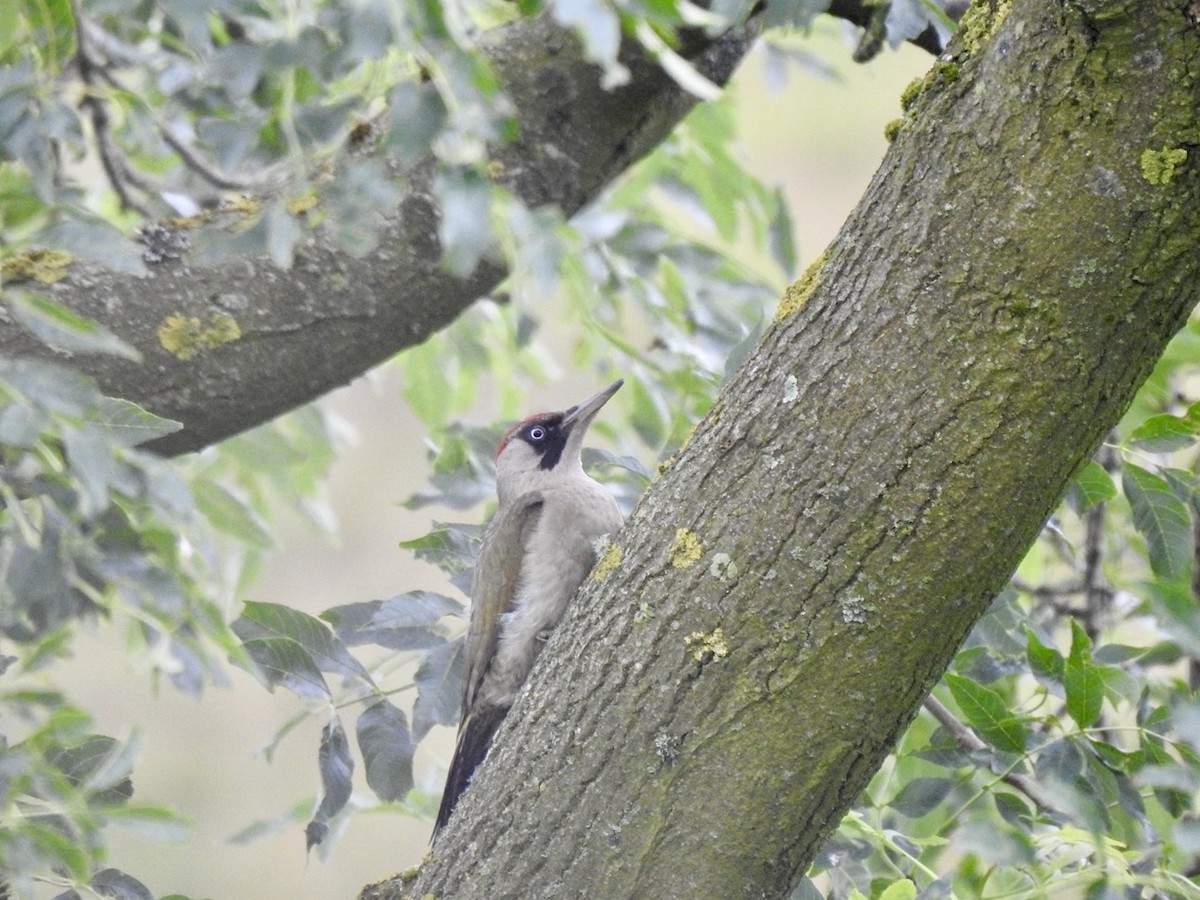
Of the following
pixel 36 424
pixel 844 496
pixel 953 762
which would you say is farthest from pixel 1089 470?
pixel 36 424

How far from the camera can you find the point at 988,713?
Answer: 7.23 ft

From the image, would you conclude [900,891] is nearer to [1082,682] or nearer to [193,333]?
[1082,682]

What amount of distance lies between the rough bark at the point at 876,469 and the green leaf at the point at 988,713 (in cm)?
33

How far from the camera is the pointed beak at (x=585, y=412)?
358 centimetres

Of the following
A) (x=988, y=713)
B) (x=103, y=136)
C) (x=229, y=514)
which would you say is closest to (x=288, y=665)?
(x=229, y=514)

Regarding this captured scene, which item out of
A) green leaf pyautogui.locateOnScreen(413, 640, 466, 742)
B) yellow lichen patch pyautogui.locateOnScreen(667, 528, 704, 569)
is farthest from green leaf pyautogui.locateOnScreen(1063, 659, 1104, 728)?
green leaf pyautogui.locateOnScreen(413, 640, 466, 742)

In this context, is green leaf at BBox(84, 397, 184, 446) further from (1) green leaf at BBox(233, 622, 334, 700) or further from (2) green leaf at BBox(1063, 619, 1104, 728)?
(2) green leaf at BBox(1063, 619, 1104, 728)

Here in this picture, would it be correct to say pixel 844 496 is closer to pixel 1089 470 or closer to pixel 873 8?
pixel 1089 470

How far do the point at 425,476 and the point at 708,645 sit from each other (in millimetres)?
1417

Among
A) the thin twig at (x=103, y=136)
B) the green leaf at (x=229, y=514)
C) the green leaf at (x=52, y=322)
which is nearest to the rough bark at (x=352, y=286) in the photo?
the green leaf at (x=229, y=514)

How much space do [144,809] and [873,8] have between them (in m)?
2.30

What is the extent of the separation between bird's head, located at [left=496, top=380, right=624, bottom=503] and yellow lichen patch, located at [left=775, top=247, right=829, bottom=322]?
1570mm

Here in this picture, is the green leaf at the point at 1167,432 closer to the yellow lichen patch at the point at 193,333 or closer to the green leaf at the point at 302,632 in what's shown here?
the green leaf at the point at 302,632

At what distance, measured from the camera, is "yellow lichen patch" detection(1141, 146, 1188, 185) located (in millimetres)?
1640
